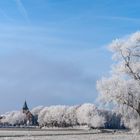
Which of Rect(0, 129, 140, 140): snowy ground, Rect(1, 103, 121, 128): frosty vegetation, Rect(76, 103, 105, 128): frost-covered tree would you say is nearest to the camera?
Rect(0, 129, 140, 140): snowy ground

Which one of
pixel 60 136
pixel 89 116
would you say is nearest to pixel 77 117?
pixel 89 116

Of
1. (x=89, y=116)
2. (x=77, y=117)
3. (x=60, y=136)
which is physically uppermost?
(x=77, y=117)

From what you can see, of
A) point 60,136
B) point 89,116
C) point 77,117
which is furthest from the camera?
point 77,117

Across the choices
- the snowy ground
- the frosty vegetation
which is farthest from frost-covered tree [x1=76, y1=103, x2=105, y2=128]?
the snowy ground

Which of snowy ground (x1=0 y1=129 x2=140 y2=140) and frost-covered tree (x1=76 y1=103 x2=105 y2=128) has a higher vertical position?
frost-covered tree (x1=76 y1=103 x2=105 y2=128)

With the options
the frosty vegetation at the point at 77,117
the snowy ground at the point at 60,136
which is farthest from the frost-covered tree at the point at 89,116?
the snowy ground at the point at 60,136

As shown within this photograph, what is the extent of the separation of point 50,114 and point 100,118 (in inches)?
1430

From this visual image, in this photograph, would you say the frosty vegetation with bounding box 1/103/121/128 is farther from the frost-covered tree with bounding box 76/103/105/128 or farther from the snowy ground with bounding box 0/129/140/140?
the snowy ground with bounding box 0/129/140/140

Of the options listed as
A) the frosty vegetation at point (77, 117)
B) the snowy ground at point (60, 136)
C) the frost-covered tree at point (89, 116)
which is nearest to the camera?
the snowy ground at point (60, 136)

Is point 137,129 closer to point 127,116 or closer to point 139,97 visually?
point 127,116

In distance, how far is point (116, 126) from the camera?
7170 inches

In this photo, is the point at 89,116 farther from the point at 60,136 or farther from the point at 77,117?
the point at 60,136

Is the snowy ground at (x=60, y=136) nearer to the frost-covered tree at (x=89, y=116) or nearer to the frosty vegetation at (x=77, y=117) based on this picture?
the frost-covered tree at (x=89, y=116)

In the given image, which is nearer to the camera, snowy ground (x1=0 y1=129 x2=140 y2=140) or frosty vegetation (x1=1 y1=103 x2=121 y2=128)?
snowy ground (x1=0 y1=129 x2=140 y2=140)
